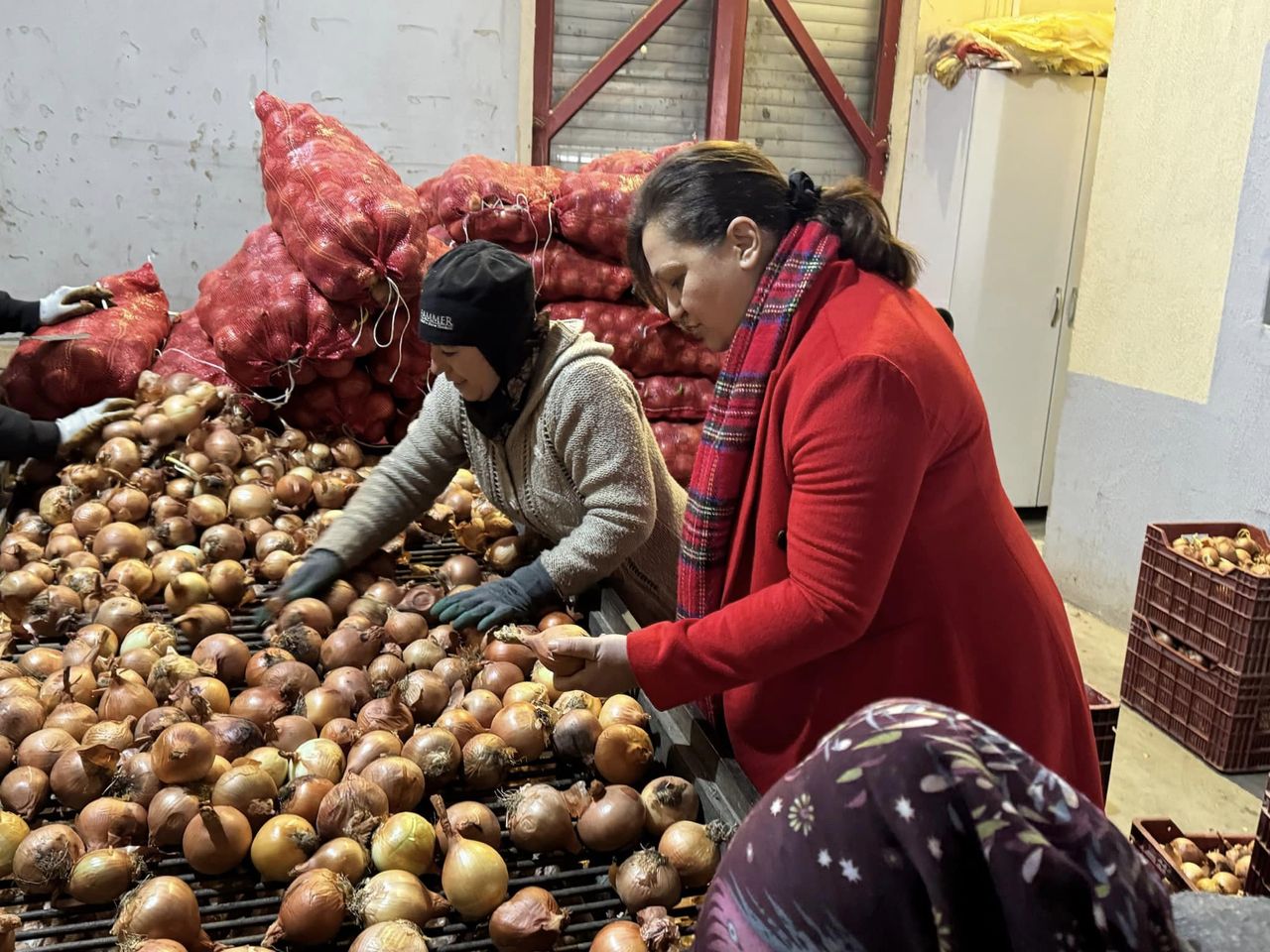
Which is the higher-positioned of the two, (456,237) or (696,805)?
(456,237)

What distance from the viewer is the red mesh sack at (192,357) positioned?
2764 mm

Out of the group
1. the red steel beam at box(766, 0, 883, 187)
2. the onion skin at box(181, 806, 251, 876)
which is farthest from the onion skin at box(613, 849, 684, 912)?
the red steel beam at box(766, 0, 883, 187)

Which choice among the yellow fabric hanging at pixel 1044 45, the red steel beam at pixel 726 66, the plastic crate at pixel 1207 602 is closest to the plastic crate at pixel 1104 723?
the plastic crate at pixel 1207 602

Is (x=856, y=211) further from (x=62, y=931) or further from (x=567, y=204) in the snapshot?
(x=567, y=204)

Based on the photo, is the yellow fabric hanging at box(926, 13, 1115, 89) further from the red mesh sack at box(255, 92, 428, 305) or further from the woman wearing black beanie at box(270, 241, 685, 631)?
the woman wearing black beanie at box(270, 241, 685, 631)

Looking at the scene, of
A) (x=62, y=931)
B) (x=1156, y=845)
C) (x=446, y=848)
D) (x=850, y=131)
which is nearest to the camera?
(x=62, y=931)

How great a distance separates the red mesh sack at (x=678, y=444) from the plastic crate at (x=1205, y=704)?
4.70 feet

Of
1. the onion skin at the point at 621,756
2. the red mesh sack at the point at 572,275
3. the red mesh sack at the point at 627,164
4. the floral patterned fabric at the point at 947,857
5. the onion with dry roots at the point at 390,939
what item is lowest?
the onion with dry roots at the point at 390,939

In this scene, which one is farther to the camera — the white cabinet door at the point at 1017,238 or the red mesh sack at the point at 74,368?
the white cabinet door at the point at 1017,238

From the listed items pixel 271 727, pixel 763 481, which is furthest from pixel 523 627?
pixel 763 481

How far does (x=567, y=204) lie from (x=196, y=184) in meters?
1.81

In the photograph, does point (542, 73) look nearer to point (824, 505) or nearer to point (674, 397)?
point (674, 397)

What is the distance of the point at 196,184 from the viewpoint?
414 centimetres

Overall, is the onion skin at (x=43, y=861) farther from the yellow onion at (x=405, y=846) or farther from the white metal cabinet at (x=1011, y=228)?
the white metal cabinet at (x=1011, y=228)
